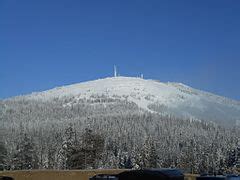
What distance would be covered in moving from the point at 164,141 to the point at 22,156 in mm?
89135

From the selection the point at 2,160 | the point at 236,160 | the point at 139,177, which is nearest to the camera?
the point at 139,177

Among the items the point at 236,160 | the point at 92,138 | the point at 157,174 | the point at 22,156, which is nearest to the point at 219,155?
the point at 236,160

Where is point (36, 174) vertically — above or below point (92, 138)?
below

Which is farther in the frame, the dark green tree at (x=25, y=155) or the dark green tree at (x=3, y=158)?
the dark green tree at (x=25, y=155)

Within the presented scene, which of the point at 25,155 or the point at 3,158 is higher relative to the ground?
the point at 25,155

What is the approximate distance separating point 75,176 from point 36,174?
134 inches

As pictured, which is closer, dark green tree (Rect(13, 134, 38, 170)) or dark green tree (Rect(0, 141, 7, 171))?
dark green tree (Rect(0, 141, 7, 171))

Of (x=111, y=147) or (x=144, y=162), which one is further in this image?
(x=111, y=147)

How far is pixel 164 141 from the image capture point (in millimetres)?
163250

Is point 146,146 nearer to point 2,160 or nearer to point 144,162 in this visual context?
point 144,162

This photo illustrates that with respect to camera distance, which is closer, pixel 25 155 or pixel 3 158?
pixel 3 158

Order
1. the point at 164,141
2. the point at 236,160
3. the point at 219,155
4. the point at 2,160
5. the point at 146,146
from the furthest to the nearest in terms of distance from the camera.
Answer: the point at 164,141 → the point at 219,155 → the point at 236,160 → the point at 146,146 → the point at 2,160

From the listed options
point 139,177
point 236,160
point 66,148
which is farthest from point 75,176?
point 236,160

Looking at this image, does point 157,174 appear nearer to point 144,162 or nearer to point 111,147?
point 144,162
